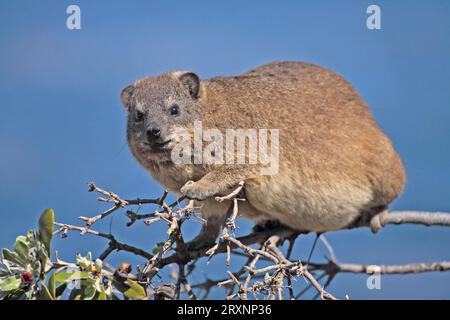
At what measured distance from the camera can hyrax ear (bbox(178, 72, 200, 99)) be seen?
696 cm

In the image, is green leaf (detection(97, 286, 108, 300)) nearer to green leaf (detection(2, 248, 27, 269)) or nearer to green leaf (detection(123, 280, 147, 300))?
green leaf (detection(123, 280, 147, 300))

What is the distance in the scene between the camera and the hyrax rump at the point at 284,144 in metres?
6.65

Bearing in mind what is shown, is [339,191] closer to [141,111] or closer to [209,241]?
[209,241]

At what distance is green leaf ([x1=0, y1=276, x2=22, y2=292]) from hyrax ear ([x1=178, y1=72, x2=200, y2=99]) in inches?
108

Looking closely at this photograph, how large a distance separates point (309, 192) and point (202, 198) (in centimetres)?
99

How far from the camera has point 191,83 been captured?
22.9ft

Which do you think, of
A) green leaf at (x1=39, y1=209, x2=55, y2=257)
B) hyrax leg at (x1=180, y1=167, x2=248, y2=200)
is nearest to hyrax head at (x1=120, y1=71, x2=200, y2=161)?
hyrax leg at (x1=180, y1=167, x2=248, y2=200)

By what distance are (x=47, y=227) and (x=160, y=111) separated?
2.20 m

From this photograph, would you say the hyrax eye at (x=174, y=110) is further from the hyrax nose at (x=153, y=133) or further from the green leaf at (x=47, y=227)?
the green leaf at (x=47, y=227)

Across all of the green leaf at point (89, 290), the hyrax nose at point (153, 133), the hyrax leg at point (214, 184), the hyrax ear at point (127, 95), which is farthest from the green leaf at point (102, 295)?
the hyrax ear at point (127, 95)

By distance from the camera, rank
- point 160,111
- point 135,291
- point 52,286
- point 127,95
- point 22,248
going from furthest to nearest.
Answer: point 127,95, point 160,111, point 135,291, point 22,248, point 52,286

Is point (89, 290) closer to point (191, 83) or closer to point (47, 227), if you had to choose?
point (47, 227)

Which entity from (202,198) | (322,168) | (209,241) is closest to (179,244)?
(202,198)

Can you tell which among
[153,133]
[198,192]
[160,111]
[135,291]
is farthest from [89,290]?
[160,111]
